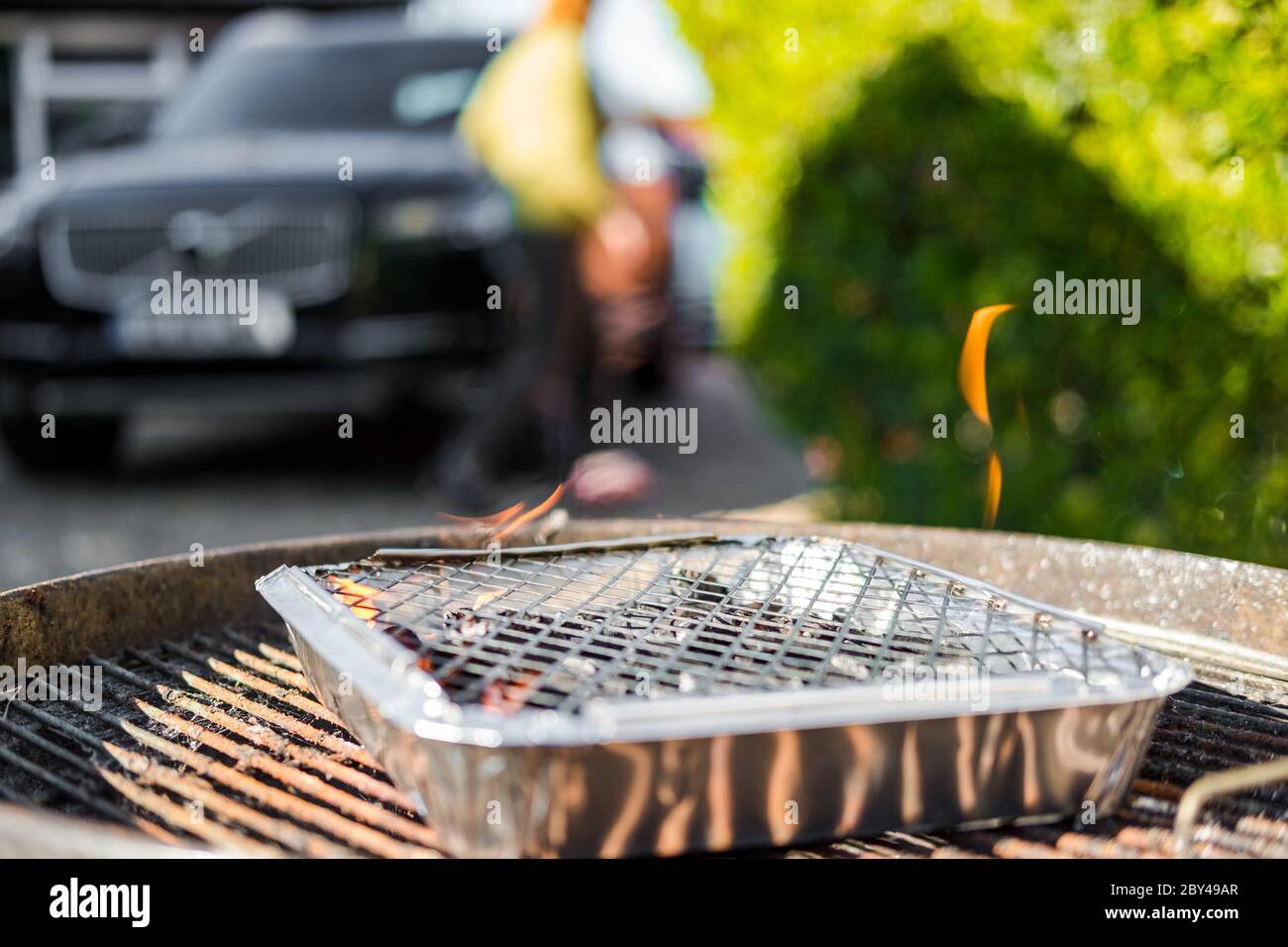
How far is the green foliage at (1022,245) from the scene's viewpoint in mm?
2717

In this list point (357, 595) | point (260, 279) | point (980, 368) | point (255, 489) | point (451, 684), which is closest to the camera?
point (451, 684)

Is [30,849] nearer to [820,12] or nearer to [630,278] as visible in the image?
[820,12]

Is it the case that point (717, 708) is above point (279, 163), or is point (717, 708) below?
below

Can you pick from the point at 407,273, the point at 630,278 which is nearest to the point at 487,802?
the point at 407,273

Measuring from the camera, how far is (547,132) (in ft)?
13.5

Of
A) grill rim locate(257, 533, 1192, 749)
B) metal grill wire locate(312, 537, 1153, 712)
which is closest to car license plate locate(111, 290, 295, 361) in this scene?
metal grill wire locate(312, 537, 1153, 712)

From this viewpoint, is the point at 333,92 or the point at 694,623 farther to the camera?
the point at 333,92

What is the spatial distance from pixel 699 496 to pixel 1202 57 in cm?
332

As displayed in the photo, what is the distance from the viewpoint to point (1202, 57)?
273 centimetres

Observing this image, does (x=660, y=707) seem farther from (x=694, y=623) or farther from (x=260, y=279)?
(x=260, y=279)

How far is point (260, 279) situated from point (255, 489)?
1159 mm

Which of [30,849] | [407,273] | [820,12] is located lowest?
[30,849]

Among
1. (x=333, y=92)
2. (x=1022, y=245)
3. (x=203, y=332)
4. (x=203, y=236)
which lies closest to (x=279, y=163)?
(x=203, y=236)

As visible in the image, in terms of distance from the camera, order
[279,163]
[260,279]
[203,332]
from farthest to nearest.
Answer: [279,163] → [260,279] → [203,332]
